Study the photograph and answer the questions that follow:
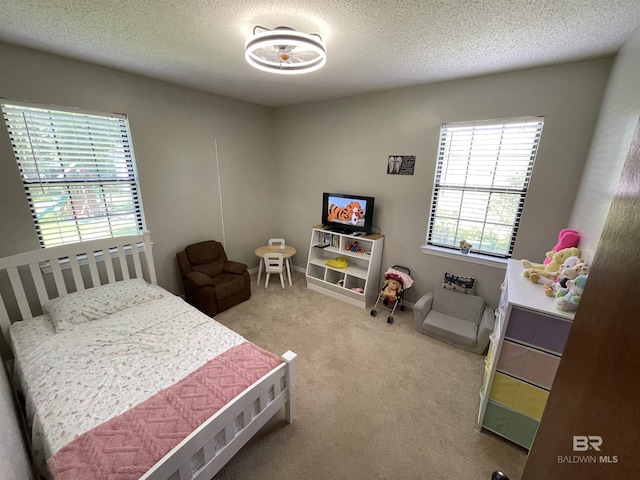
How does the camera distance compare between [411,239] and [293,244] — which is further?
[293,244]

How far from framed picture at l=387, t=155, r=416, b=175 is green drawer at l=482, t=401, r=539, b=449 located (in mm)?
2282

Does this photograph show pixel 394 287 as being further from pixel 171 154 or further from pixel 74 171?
pixel 74 171

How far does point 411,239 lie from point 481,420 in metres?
1.84

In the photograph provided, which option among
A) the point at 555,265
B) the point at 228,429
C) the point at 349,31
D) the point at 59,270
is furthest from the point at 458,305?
the point at 59,270

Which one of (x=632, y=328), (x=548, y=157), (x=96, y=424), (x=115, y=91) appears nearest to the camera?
(x=632, y=328)

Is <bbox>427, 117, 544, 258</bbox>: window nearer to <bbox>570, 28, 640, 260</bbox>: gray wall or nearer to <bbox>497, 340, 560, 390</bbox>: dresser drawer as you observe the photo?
<bbox>570, 28, 640, 260</bbox>: gray wall

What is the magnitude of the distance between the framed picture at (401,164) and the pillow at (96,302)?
2794mm

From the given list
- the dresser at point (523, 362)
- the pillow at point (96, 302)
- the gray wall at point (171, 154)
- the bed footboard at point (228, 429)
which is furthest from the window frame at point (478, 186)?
the pillow at point (96, 302)

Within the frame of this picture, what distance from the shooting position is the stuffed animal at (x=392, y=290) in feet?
9.70

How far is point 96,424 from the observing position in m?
1.19

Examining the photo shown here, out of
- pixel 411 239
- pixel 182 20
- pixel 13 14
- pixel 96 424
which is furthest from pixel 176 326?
pixel 411 239

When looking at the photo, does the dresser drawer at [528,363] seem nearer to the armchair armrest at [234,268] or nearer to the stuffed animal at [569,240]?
the stuffed animal at [569,240]

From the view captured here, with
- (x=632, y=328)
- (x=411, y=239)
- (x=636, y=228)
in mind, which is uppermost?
(x=636, y=228)

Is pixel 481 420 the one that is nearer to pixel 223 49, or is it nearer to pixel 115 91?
pixel 223 49
